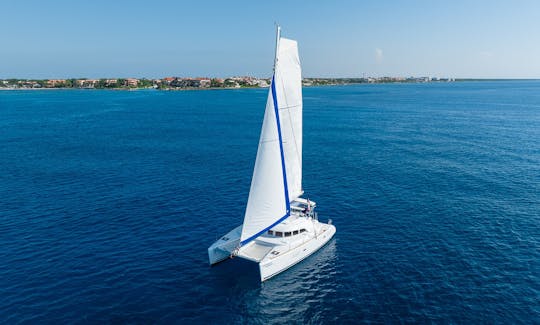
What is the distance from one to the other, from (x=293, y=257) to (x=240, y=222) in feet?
40.8

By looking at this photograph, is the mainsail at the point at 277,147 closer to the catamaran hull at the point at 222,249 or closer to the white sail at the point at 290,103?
the white sail at the point at 290,103

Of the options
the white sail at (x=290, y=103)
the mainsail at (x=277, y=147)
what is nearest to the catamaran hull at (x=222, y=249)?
the mainsail at (x=277, y=147)

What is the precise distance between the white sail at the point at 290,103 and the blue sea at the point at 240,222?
1072 cm

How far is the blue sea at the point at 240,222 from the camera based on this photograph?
31.6 m

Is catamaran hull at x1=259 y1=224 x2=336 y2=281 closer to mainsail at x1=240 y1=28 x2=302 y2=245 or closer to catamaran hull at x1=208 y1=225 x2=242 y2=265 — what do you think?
mainsail at x1=240 y1=28 x2=302 y2=245

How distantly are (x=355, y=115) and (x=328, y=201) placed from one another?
4383 inches

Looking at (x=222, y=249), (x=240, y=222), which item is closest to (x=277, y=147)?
(x=222, y=249)

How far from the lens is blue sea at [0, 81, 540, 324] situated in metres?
31.6

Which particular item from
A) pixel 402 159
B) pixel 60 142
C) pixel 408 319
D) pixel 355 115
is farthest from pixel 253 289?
pixel 355 115

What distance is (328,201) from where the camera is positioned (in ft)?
186

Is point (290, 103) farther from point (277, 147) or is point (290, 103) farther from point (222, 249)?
point (222, 249)

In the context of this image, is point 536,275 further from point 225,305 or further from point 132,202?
point 132,202

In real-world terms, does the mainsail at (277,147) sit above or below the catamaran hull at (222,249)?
above

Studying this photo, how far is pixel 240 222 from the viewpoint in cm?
4859
